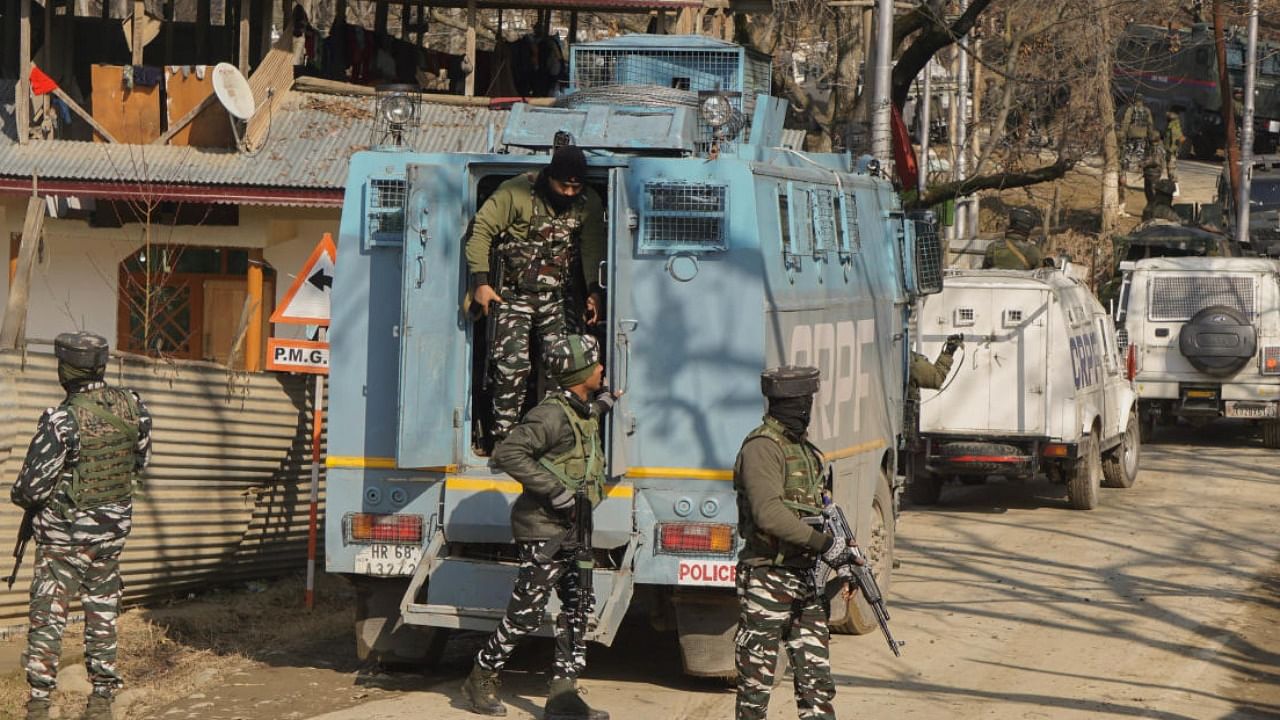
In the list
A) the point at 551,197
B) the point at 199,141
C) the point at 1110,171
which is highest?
the point at 1110,171

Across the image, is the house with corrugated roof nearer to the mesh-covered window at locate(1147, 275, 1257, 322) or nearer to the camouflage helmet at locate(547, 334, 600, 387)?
the mesh-covered window at locate(1147, 275, 1257, 322)

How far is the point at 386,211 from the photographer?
9.46m

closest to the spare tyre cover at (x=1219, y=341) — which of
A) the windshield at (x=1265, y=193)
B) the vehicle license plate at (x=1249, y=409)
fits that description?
the vehicle license plate at (x=1249, y=409)

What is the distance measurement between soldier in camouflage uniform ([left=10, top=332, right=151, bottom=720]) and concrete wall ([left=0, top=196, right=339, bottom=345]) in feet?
36.8

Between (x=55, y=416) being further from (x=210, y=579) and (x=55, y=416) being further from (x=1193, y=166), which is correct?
(x=1193, y=166)

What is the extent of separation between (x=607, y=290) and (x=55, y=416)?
2757 mm

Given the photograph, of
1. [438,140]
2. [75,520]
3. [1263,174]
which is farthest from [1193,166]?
[75,520]

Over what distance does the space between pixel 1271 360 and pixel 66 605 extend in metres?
16.8

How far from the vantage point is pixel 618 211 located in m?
9.12

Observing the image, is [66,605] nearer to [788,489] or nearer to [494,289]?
[494,289]

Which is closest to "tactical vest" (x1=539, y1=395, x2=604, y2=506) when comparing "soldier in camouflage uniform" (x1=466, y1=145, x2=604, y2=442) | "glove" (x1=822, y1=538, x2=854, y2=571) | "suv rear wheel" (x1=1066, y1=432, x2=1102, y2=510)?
"soldier in camouflage uniform" (x1=466, y1=145, x2=604, y2=442)

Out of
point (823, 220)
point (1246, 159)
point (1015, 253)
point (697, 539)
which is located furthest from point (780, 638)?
point (1246, 159)

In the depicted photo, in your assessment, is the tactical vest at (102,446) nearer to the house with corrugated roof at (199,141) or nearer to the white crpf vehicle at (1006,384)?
the house with corrugated roof at (199,141)

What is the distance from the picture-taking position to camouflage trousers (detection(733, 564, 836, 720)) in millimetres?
7715
